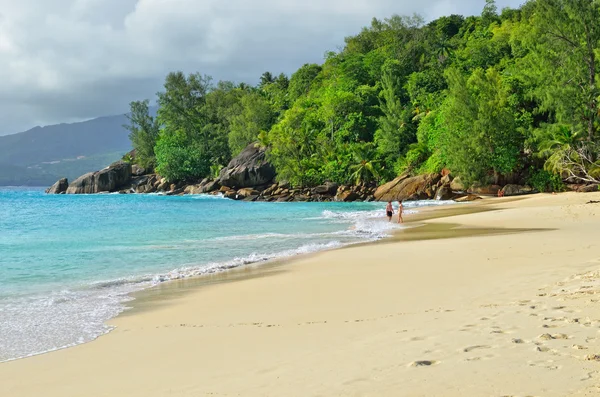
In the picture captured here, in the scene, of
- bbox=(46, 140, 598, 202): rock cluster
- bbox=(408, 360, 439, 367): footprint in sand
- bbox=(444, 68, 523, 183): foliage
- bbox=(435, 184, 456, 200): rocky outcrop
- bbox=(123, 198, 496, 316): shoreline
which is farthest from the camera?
bbox=(46, 140, 598, 202): rock cluster

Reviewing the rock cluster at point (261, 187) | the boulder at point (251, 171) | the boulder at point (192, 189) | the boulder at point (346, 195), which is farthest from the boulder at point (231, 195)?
the boulder at point (346, 195)

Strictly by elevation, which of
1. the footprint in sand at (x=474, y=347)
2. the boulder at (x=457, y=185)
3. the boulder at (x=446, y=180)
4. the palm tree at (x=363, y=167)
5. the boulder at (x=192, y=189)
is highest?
the palm tree at (x=363, y=167)

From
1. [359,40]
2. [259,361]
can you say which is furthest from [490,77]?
[259,361]

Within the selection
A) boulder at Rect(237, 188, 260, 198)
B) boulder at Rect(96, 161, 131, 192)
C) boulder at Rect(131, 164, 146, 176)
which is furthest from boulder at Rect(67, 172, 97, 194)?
boulder at Rect(237, 188, 260, 198)

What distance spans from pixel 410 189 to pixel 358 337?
53.0 metres

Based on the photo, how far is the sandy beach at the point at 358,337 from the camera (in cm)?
567

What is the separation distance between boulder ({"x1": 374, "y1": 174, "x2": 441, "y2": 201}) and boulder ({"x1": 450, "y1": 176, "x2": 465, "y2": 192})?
6.69 ft

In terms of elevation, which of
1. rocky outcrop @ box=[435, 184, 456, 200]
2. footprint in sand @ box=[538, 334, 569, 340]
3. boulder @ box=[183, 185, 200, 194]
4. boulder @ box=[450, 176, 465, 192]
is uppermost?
boulder @ box=[183, 185, 200, 194]

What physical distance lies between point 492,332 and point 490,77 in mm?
58658

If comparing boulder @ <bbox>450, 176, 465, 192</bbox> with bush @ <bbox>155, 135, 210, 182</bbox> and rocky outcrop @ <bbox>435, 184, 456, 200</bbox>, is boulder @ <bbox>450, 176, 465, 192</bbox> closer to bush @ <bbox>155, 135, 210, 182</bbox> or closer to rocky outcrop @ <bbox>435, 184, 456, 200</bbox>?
rocky outcrop @ <bbox>435, 184, 456, 200</bbox>

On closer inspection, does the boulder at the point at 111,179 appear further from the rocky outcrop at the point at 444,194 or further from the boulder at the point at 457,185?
the boulder at the point at 457,185

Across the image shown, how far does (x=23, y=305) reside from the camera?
1252 cm

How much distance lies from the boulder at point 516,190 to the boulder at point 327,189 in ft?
73.7

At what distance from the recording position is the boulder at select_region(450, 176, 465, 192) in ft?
186
